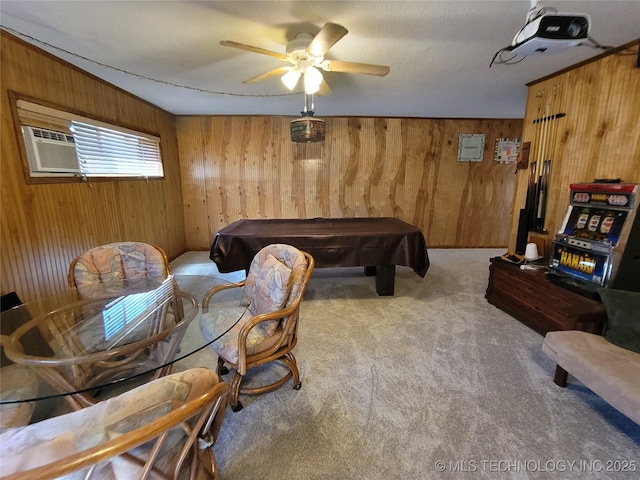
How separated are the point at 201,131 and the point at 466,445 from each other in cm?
525

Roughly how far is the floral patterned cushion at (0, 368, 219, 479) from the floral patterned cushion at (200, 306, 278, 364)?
0.75 meters

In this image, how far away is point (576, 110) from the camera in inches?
104

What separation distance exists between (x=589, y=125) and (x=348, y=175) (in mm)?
3242

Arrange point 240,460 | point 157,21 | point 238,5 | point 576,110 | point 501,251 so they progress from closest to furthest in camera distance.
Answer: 1. point 240,460
2. point 238,5
3. point 157,21
4. point 576,110
5. point 501,251

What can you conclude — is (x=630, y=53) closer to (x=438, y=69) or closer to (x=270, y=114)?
(x=438, y=69)

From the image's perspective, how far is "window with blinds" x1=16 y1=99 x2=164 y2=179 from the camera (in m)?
2.23

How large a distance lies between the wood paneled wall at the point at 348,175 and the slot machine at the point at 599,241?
286 cm

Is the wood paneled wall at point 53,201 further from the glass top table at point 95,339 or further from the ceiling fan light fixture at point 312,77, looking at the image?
the ceiling fan light fixture at point 312,77

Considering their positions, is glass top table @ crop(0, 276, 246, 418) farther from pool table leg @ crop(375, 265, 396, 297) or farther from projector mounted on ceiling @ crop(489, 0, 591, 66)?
projector mounted on ceiling @ crop(489, 0, 591, 66)

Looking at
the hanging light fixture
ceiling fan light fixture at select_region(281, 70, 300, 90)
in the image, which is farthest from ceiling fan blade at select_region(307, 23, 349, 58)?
the hanging light fixture

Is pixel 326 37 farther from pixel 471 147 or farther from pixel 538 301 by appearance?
pixel 471 147

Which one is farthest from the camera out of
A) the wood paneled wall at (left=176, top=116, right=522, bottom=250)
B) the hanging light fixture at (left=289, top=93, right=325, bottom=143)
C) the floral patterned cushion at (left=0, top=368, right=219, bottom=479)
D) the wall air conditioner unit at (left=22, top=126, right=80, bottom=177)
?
the wood paneled wall at (left=176, top=116, right=522, bottom=250)

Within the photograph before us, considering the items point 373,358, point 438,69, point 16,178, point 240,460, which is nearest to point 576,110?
point 438,69

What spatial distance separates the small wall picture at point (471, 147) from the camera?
504 cm
